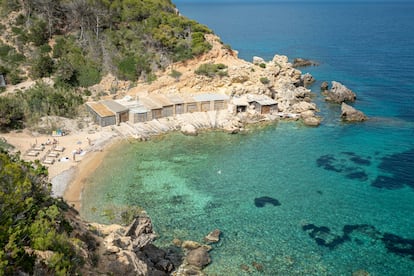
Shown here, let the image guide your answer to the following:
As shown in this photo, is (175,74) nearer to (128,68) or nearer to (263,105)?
(128,68)

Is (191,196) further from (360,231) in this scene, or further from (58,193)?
(360,231)

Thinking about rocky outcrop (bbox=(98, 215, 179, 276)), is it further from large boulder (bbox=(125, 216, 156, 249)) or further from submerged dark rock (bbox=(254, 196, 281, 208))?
submerged dark rock (bbox=(254, 196, 281, 208))

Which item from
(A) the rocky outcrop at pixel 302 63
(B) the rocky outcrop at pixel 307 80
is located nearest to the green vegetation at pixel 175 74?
(B) the rocky outcrop at pixel 307 80

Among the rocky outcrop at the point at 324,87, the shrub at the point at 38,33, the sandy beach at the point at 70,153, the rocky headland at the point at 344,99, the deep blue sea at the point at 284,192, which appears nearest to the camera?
the deep blue sea at the point at 284,192

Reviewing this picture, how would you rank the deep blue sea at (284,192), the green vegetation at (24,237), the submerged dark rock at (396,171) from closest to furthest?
the green vegetation at (24,237) → the deep blue sea at (284,192) → the submerged dark rock at (396,171)

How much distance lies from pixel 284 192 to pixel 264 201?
243 cm

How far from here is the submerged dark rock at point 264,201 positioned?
28.8 metres

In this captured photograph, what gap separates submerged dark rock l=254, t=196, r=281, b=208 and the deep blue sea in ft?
0.27

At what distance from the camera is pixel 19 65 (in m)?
48.6

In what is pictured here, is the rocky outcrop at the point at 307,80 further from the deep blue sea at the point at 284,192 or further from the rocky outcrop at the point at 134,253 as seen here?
the rocky outcrop at the point at 134,253

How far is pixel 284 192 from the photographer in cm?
3056

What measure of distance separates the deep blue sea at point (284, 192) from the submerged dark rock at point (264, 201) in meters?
0.08

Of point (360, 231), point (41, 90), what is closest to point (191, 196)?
point (360, 231)

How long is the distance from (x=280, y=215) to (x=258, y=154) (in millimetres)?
11083
